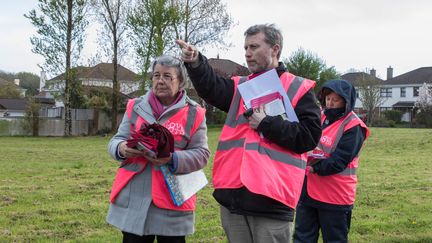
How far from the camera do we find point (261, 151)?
300 cm

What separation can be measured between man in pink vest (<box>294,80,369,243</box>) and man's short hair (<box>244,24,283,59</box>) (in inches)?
63.5

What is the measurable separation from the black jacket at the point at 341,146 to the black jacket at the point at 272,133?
136 centimetres

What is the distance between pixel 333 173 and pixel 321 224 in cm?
53

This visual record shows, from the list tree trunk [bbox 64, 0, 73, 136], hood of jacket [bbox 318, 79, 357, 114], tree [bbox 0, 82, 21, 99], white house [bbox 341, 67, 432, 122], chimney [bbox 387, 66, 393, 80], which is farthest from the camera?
chimney [bbox 387, 66, 393, 80]

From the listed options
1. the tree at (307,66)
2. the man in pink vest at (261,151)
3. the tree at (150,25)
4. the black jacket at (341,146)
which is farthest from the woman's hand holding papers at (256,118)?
the tree at (307,66)

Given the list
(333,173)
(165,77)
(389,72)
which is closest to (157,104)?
(165,77)

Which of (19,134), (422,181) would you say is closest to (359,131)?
(422,181)

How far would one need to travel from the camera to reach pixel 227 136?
3197 millimetres

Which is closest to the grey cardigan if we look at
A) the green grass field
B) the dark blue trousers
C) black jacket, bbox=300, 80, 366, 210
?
black jacket, bbox=300, 80, 366, 210

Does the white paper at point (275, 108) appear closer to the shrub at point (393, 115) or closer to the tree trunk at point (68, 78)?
the tree trunk at point (68, 78)

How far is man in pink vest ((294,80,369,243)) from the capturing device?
14.4ft

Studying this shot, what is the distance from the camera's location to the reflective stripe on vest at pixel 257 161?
2.92 m

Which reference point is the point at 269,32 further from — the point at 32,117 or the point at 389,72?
the point at 389,72

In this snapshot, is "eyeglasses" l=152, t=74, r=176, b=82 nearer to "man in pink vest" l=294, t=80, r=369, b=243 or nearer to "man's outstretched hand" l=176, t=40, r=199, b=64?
"man's outstretched hand" l=176, t=40, r=199, b=64
